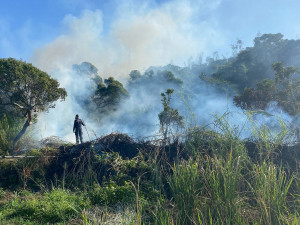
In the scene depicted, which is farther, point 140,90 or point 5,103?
point 140,90

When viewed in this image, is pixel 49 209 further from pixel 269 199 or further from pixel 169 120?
pixel 169 120

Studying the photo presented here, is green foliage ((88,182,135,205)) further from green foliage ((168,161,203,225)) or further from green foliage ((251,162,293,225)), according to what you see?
green foliage ((251,162,293,225))

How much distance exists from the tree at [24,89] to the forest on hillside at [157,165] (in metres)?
0.04

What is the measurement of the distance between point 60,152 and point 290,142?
20.9 ft

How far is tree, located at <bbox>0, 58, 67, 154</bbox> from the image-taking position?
1069 cm

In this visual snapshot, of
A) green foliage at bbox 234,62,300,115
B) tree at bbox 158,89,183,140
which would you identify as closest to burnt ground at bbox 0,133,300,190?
tree at bbox 158,89,183,140

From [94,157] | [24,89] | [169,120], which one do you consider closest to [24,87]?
[24,89]

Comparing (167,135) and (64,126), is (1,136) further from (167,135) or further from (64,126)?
(64,126)

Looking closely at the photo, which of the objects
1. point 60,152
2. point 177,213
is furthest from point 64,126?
point 177,213

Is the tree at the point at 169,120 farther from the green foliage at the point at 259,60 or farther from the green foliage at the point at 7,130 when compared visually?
the green foliage at the point at 259,60

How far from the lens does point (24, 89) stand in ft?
36.1

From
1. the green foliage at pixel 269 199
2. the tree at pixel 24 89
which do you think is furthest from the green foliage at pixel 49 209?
the tree at pixel 24 89

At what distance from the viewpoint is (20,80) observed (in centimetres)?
1082

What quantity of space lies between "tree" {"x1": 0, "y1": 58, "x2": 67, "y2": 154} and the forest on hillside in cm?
4
